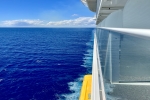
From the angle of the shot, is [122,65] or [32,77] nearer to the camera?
[122,65]

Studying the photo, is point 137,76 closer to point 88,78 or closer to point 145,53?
point 145,53

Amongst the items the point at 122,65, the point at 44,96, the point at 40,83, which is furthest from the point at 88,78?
the point at 122,65

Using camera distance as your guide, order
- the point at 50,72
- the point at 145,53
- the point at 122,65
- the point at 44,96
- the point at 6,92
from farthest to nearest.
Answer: the point at 50,72
the point at 6,92
the point at 44,96
the point at 122,65
the point at 145,53

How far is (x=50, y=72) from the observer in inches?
667

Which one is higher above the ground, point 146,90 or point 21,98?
point 146,90

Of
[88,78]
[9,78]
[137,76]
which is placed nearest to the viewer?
[137,76]

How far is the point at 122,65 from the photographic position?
1247mm

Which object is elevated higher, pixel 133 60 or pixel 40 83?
pixel 133 60

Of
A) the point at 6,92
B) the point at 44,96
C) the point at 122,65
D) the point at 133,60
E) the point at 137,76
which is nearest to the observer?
the point at 133,60

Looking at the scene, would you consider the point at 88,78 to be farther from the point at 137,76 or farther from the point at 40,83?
the point at 137,76

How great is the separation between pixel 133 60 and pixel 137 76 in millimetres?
181

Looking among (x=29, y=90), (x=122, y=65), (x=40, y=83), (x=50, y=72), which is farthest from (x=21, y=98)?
(x=122, y=65)

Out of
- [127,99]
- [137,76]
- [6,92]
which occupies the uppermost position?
[137,76]

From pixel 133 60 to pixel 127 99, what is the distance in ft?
0.95
